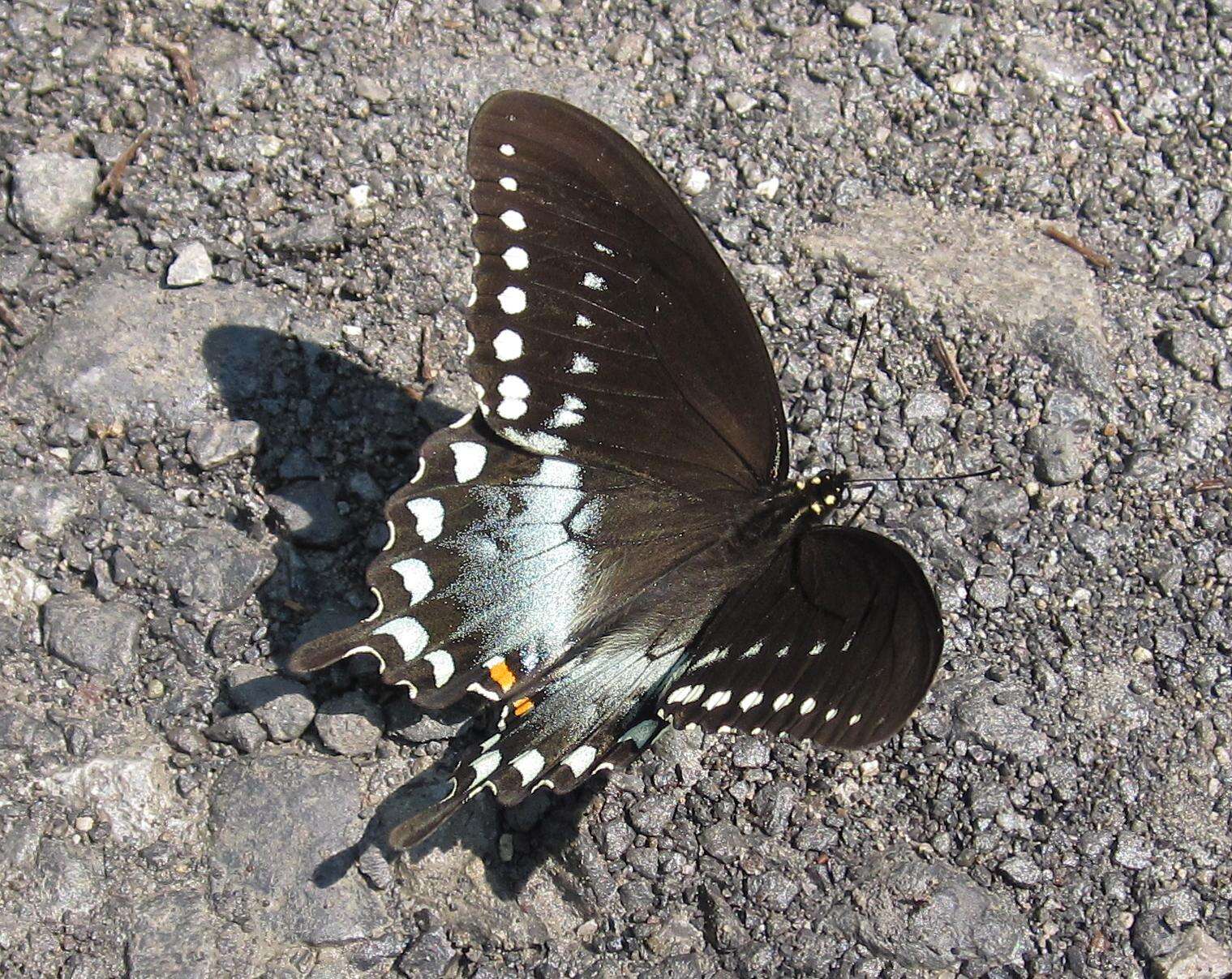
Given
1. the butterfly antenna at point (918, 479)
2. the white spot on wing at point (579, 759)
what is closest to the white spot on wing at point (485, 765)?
Result: the white spot on wing at point (579, 759)

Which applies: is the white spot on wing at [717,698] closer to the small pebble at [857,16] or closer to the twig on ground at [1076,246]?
the twig on ground at [1076,246]

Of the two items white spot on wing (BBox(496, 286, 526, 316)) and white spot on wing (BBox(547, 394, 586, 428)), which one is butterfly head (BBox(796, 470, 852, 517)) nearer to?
white spot on wing (BBox(547, 394, 586, 428))

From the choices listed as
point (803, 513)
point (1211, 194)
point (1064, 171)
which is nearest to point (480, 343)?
point (803, 513)

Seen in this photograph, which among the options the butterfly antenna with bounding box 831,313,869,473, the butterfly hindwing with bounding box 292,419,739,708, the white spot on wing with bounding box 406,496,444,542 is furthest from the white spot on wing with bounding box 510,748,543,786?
the butterfly antenna with bounding box 831,313,869,473

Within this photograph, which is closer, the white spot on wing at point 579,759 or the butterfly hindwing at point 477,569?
the white spot on wing at point 579,759

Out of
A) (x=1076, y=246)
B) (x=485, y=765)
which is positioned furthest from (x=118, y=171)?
(x=1076, y=246)

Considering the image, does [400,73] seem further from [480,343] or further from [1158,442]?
[1158,442]
